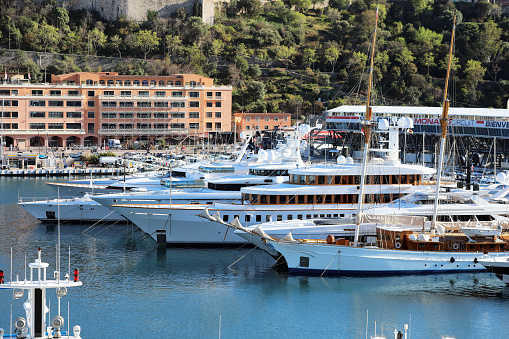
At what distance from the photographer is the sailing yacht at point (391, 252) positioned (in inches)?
1407

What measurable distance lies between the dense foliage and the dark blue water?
6560 centimetres

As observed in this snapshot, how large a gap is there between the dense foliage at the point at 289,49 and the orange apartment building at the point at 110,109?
28.0 feet

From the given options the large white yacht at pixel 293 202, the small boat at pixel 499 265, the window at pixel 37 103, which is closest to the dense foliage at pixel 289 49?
the window at pixel 37 103

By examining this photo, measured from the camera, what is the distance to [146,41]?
113 metres

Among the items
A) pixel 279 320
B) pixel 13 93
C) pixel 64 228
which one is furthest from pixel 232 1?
pixel 279 320

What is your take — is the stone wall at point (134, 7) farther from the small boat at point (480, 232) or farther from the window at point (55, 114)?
the small boat at point (480, 232)

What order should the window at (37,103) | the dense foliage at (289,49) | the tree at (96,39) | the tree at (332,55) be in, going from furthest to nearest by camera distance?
the tree at (332,55), the tree at (96,39), the dense foliage at (289,49), the window at (37,103)

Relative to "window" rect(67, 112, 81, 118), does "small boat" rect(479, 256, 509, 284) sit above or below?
below

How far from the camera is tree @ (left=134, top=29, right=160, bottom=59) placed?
113188 mm

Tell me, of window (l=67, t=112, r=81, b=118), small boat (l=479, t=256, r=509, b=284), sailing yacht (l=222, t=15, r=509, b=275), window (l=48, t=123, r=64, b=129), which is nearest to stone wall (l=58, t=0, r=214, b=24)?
window (l=67, t=112, r=81, b=118)

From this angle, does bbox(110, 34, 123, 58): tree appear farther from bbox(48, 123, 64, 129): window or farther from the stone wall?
bbox(48, 123, 64, 129): window

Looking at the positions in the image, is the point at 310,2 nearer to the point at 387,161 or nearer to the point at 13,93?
the point at 13,93

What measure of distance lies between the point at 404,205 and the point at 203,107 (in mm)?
59087

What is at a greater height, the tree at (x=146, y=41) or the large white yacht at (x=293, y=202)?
the tree at (x=146, y=41)
